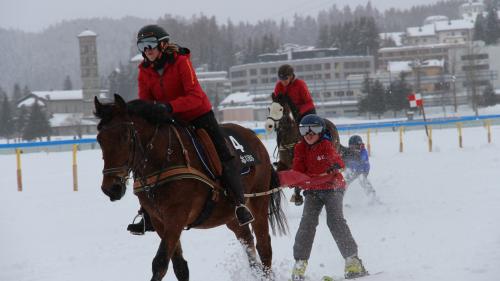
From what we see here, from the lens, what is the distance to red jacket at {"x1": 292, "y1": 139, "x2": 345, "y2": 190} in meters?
7.98

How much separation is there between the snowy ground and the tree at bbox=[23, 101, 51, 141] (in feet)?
258

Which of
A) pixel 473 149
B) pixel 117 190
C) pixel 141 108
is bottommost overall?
pixel 473 149

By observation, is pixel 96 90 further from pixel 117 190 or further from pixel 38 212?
pixel 117 190

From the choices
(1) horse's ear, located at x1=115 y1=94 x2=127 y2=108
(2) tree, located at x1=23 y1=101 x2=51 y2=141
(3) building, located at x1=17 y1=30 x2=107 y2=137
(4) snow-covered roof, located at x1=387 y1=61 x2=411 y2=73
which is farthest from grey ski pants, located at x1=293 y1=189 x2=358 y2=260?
(4) snow-covered roof, located at x1=387 y1=61 x2=411 y2=73

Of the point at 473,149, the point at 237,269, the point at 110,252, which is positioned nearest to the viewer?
the point at 237,269

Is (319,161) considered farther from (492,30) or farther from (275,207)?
(492,30)

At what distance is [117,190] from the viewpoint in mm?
6043

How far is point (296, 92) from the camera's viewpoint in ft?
41.3

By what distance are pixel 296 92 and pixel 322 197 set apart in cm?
480

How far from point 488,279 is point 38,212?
10.4 metres

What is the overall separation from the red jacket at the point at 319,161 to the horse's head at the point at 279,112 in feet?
13.5

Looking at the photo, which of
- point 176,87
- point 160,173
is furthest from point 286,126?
point 160,173

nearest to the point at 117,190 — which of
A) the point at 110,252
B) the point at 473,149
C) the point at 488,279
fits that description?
the point at 488,279

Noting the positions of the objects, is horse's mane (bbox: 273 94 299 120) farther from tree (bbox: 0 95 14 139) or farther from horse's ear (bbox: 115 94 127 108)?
tree (bbox: 0 95 14 139)
